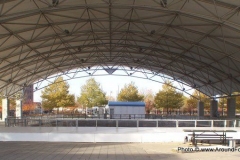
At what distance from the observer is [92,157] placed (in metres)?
13.2

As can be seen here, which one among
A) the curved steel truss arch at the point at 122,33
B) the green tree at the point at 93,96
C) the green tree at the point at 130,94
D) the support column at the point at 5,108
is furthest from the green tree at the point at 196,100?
the support column at the point at 5,108

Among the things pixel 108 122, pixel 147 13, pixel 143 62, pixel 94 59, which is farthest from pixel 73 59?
pixel 108 122

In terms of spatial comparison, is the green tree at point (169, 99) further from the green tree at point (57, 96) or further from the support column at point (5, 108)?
the support column at point (5, 108)

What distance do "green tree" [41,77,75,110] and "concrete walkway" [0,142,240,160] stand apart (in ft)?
168

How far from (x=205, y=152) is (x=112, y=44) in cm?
2742

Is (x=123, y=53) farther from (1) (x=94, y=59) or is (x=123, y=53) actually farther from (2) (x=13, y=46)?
(2) (x=13, y=46)

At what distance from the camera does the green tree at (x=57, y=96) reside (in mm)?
68000

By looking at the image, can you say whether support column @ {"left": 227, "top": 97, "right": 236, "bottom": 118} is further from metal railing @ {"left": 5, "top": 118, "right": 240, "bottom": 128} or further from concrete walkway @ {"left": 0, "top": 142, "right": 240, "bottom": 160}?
concrete walkway @ {"left": 0, "top": 142, "right": 240, "bottom": 160}

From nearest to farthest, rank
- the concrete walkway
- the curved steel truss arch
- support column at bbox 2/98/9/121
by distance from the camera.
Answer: the concrete walkway, the curved steel truss arch, support column at bbox 2/98/9/121

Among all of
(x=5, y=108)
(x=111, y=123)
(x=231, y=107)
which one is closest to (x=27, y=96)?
(x=5, y=108)

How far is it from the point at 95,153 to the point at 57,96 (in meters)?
55.5

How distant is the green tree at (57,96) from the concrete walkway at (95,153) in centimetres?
5136

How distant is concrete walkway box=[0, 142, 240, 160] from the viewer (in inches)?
517

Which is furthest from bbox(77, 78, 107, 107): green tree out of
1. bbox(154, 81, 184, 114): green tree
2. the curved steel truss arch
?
the curved steel truss arch
